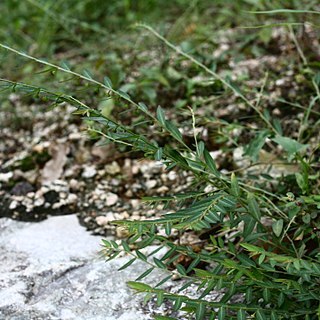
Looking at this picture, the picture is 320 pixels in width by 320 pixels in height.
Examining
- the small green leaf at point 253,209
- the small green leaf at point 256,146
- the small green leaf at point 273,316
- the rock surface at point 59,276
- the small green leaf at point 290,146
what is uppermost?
the small green leaf at point 253,209

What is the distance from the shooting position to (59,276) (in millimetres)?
1318

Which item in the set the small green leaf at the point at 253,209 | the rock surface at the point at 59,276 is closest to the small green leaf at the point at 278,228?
the small green leaf at the point at 253,209

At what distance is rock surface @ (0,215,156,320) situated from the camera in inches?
47.5

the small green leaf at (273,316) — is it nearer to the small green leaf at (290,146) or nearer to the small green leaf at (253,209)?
the small green leaf at (253,209)

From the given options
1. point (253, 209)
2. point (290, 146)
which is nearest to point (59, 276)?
point (253, 209)

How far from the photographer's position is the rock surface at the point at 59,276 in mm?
1206

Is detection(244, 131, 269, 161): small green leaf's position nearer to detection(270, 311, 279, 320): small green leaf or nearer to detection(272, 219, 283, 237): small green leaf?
detection(272, 219, 283, 237): small green leaf

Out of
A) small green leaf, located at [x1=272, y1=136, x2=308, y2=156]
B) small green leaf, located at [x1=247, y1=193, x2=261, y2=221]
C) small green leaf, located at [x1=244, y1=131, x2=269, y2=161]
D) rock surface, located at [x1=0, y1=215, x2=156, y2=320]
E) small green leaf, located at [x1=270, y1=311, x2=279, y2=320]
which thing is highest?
small green leaf, located at [x1=247, y1=193, x2=261, y2=221]

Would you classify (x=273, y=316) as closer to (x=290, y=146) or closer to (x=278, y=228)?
(x=278, y=228)

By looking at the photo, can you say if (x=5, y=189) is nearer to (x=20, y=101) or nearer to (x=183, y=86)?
(x=20, y=101)

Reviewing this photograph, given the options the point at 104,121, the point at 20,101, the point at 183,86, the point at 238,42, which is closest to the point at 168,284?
the point at 104,121

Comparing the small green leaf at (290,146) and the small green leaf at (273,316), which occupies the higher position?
the small green leaf at (290,146)

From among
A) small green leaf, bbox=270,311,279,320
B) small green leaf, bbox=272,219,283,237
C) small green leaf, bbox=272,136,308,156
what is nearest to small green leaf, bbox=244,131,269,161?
small green leaf, bbox=272,136,308,156

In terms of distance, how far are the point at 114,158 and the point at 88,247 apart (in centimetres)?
39
